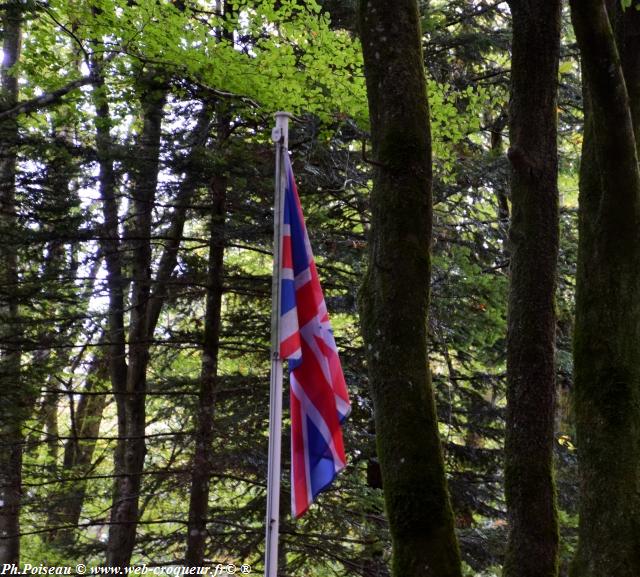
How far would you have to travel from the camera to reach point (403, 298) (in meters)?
3.86

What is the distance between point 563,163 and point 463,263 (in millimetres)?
4348

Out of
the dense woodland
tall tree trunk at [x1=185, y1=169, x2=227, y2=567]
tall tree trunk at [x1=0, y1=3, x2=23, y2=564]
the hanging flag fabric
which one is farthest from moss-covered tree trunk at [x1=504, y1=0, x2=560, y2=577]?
tall tree trunk at [x1=0, y1=3, x2=23, y2=564]

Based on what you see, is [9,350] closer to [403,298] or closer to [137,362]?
[137,362]

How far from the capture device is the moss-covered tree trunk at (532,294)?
4098 millimetres

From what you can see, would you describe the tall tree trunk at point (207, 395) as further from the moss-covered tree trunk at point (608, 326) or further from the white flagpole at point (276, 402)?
the moss-covered tree trunk at point (608, 326)

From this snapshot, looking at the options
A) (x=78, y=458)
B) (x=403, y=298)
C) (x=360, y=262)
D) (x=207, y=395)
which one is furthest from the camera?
(x=78, y=458)

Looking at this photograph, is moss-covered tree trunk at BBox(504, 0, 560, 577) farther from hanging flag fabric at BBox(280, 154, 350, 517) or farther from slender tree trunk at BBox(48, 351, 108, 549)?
slender tree trunk at BBox(48, 351, 108, 549)

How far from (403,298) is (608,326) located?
1147mm

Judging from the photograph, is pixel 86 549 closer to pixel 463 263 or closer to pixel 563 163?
pixel 463 263

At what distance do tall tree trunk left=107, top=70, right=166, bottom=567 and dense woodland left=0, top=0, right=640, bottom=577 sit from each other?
0.04m

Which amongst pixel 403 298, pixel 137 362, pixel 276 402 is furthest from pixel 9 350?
pixel 403 298

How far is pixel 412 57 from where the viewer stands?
4090 mm

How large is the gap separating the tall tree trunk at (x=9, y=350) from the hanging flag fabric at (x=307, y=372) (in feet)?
18.4

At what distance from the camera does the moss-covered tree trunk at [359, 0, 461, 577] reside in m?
3.68
